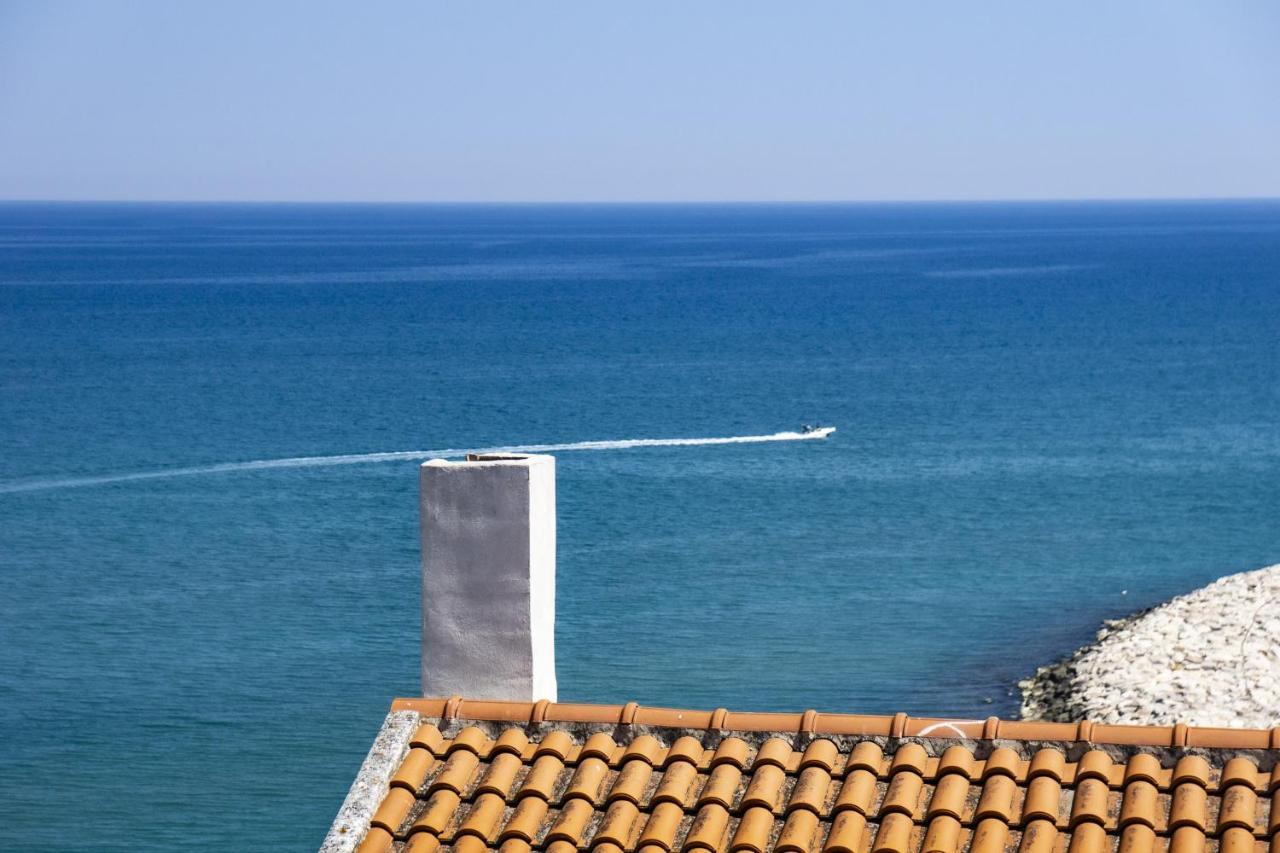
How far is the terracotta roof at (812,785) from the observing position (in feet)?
20.4

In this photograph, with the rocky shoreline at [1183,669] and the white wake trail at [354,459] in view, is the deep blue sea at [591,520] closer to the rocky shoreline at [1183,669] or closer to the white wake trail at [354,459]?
the white wake trail at [354,459]

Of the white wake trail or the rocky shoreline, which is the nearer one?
the rocky shoreline

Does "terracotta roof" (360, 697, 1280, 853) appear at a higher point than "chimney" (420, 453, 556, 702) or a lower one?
lower

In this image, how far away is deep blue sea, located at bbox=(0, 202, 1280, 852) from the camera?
29266mm

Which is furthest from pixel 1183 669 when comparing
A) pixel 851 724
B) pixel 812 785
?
pixel 812 785

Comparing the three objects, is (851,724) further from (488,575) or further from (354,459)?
(354,459)

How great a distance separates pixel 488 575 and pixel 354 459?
1909 inches

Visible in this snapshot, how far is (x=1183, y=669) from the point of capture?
2725cm

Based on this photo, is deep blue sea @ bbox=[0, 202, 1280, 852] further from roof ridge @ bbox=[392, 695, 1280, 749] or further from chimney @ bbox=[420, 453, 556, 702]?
roof ridge @ bbox=[392, 695, 1280, 749]

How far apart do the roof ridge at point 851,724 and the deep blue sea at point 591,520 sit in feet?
57.4

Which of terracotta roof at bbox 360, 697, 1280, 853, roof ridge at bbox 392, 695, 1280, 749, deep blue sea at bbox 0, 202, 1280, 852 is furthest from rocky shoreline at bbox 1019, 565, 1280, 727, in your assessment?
terracotta roof at bbox 360, 697, 1280, 853

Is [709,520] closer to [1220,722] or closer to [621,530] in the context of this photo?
[621,530]

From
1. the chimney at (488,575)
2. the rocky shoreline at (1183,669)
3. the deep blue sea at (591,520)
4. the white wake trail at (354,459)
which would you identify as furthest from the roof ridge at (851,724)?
the white wake trail at (354,459)

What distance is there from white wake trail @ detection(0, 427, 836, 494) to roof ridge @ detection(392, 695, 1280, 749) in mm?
45422
